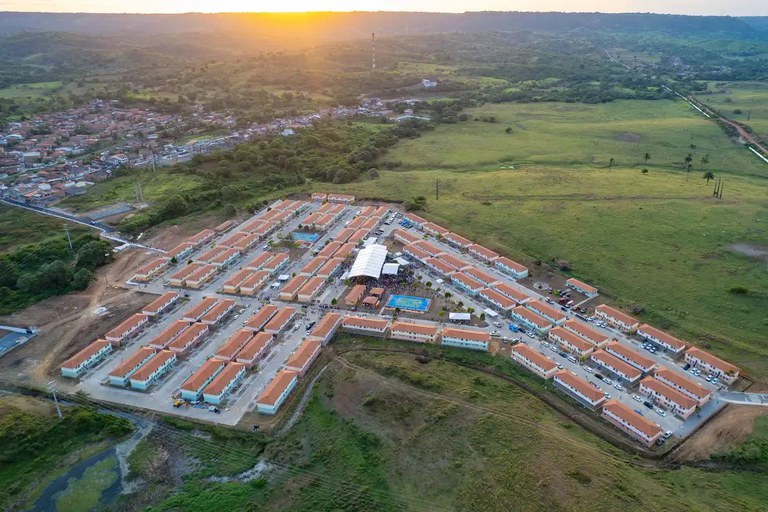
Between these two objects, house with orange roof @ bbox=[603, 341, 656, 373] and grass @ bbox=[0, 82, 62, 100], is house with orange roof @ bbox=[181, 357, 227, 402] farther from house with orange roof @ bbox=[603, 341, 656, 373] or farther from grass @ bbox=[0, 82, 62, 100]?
grass @ bbox=[0, 82, 62, 100]

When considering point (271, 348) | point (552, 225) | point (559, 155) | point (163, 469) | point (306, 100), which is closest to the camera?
point (163, 469)

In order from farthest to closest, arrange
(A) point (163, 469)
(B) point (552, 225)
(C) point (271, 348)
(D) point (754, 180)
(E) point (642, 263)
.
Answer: (D) point (754, 180)
(B) point (552, 225)
(E) point (642, 263)
(C) point (271, 348)
(A) point (163, 469)

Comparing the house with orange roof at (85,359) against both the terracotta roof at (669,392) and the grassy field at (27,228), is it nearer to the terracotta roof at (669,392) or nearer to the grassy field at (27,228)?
the grassy field at (27,228)

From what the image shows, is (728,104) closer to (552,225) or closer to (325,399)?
(552,225)

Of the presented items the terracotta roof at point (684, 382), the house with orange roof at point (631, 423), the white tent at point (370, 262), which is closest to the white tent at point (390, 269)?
the white tent at point (370, 262)

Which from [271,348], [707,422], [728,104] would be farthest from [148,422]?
[728,104]

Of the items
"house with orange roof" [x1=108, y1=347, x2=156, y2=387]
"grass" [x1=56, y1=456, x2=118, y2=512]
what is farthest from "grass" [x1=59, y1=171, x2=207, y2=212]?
"grass" [x1=56, y1=456, x2=118, y2=512]
